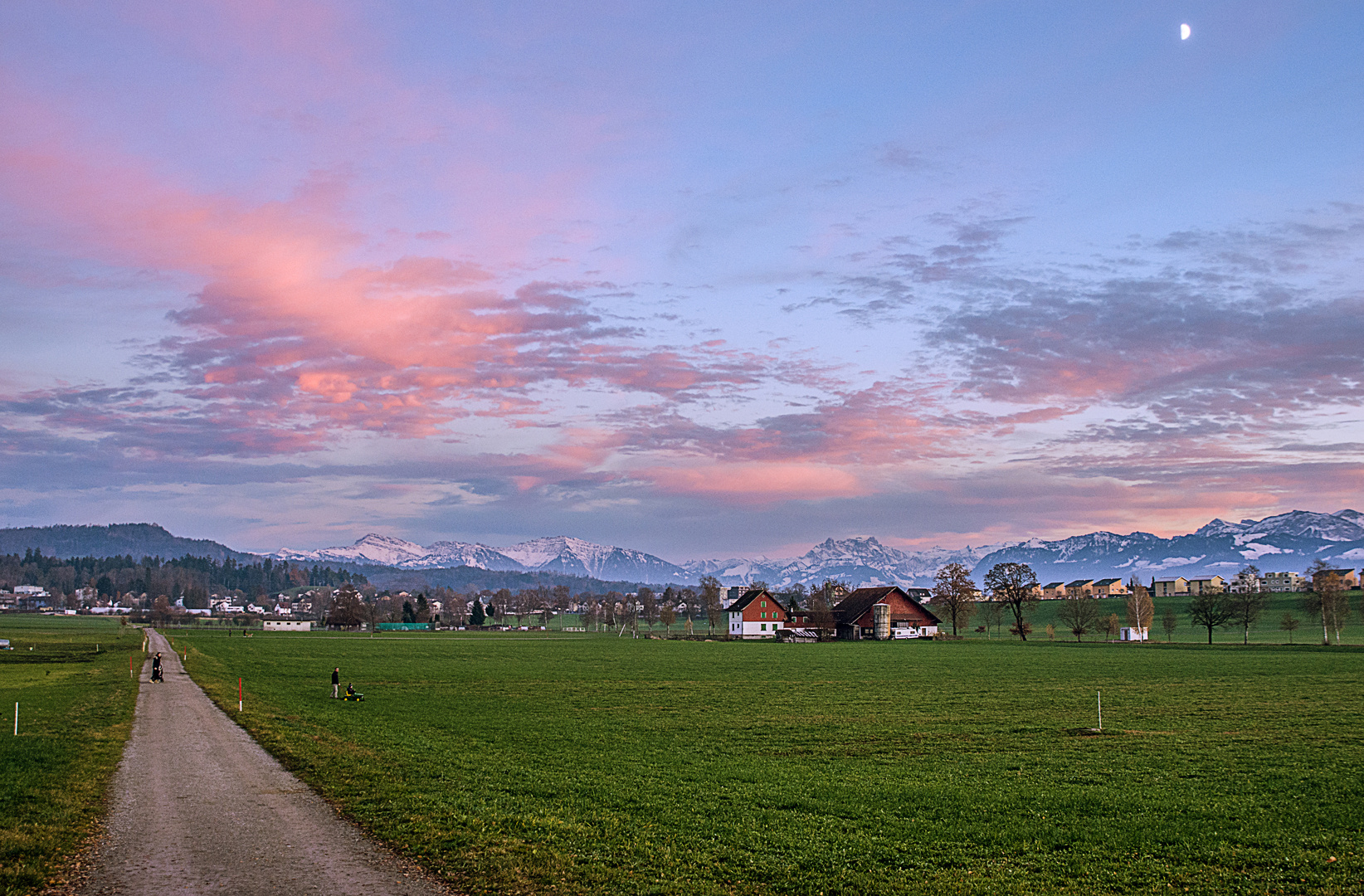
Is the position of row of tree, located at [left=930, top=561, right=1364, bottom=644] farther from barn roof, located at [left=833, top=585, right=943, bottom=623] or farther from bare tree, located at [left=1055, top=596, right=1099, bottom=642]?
barn roof, located at [left=833, top=585, right=943, bottom=623]

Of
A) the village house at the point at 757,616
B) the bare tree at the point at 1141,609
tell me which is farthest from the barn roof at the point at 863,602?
the bare tree at the point at 1141,609

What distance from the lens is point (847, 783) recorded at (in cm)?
2155

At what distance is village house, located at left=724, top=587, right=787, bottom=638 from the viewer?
163 meters

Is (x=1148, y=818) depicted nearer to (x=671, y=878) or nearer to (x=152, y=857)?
(x=671, y=878)

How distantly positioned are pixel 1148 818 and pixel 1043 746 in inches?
399

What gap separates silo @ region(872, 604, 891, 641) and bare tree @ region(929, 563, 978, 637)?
329 inches

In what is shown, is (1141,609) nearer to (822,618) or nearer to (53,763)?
(822,618)

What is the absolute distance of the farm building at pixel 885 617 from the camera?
151 metres

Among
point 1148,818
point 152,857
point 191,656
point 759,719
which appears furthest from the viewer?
point 191,656

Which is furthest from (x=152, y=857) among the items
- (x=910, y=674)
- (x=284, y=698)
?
(x=910, y=674)

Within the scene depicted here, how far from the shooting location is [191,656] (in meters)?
82.2

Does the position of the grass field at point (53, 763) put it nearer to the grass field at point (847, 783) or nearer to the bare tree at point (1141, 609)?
the grass field at point (847, 783)

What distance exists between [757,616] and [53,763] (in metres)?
145

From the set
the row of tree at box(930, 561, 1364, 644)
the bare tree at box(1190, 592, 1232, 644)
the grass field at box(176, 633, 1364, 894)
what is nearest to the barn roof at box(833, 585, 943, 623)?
the row of tree at box(930, 561, 1364, 644)
